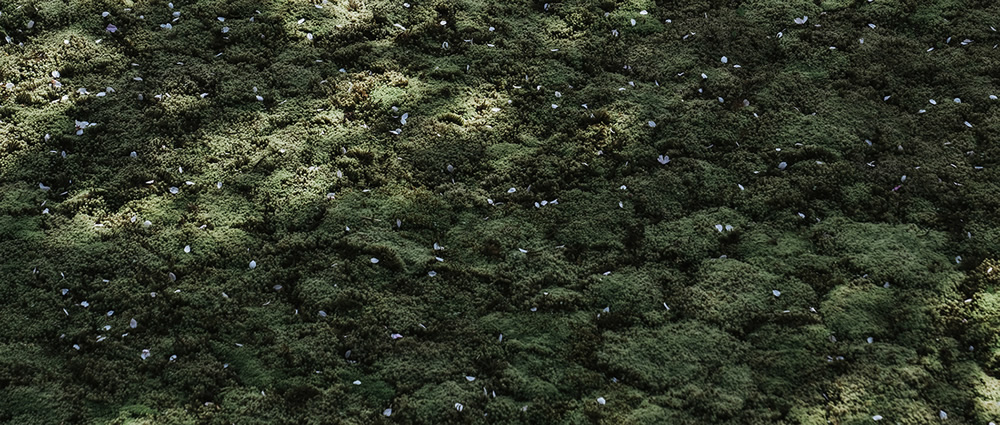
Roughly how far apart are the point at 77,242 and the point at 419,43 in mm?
2269

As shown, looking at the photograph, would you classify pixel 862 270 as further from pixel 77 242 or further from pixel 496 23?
pixel 77 242

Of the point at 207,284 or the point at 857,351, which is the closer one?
the point at 857,351

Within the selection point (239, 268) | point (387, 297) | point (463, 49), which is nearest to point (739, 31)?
point (463, 49)

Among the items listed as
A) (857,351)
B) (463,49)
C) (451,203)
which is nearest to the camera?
(857,351)

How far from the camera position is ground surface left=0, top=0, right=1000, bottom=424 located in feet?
11.1

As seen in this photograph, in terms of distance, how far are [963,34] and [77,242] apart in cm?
526

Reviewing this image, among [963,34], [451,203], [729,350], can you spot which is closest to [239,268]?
[451,203]

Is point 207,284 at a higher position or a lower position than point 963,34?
lower

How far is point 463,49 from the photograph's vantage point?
4.93 metres

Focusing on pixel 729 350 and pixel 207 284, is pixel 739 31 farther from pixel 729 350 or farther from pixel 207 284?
pixel 207 284

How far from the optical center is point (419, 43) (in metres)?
4.97

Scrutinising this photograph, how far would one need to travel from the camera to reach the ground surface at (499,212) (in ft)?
11.1

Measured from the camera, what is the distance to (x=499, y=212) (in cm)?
411

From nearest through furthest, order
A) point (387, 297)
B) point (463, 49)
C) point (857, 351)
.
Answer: point (857, 351), point (387, 297), point (463, 49)
